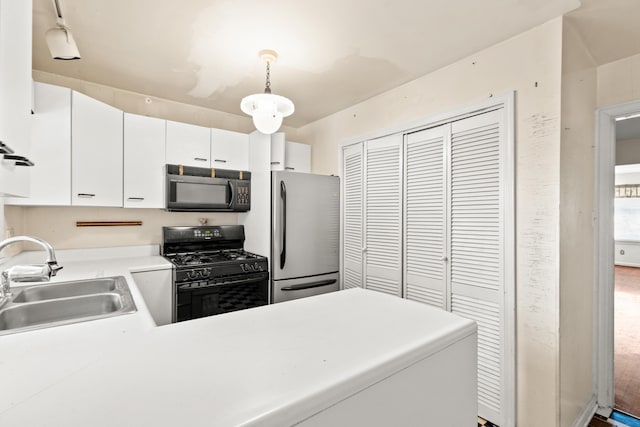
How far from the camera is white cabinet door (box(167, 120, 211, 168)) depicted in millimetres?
2824

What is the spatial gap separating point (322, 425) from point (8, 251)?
9.33 ft

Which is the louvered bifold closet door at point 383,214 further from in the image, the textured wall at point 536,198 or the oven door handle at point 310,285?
the textured wall at point 536,198

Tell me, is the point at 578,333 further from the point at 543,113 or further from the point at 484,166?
the point at 543,113

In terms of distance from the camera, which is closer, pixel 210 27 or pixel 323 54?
pixel 210 27

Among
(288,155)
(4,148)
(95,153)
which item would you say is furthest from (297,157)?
(4,148)

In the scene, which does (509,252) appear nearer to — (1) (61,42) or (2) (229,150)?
(2) (229,150)

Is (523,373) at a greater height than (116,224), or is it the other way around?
(116,224)

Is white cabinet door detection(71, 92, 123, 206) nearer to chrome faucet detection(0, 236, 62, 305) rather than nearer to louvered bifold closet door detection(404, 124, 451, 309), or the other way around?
chrome faucet detection(0, 236, 62, 305)

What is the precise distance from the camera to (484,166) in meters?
2.06

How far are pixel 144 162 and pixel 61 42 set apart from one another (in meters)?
1.19

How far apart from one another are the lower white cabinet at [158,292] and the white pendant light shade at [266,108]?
146 cm

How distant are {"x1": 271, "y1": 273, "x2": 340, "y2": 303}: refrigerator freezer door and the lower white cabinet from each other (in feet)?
2.94

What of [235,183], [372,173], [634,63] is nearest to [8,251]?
[235,183]

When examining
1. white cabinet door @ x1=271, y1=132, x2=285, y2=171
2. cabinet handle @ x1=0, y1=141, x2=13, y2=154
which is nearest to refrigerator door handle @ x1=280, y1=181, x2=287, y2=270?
white cabinet door @ x1=271, y1=132, x2=285, y2=171
